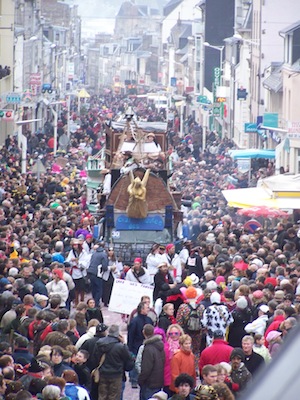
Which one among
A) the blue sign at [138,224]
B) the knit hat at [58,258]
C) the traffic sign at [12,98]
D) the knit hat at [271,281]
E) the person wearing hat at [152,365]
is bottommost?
the person wearing hat at [152,365]

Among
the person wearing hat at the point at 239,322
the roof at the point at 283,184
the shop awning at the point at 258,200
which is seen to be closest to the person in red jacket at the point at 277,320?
the person wearing hat at the point at 239,322

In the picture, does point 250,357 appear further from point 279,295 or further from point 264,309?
point 279,295

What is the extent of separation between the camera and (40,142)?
5528 centimetres

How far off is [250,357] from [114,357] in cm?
107

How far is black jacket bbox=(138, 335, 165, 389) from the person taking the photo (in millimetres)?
9820

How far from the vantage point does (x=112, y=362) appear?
372 inches

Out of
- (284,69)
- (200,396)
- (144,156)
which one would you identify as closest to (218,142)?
(284,69)

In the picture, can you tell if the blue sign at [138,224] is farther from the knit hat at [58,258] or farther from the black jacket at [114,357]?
the black jacket at [114,357]

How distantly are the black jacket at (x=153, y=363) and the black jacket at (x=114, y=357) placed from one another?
1.14 feet

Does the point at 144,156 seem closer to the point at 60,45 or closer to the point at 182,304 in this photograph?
the point at 182,304

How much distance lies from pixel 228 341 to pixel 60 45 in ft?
371

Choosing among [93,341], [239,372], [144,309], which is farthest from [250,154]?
[239,372]

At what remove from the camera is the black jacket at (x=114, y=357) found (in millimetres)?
9422

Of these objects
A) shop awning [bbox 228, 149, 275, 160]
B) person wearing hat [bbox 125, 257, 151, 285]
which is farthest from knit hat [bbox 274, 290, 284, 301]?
shop awning [bbox 228, 149, 275, 160]
